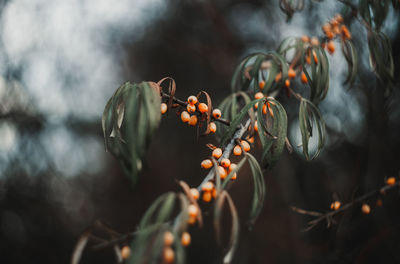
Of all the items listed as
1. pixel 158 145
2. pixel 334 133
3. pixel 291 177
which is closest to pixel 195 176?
pixel 158 145

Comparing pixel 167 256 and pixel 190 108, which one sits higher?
pixel 190 108

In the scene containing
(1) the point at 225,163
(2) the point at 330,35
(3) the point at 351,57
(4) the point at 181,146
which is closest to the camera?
(1) the point at 225,163

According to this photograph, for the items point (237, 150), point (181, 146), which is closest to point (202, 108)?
point (237, 150)

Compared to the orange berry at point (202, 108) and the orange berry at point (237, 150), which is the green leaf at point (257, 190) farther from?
the orange berry at point (202, 108)

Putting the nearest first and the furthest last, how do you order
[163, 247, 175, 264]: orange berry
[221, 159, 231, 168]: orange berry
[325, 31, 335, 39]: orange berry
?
1. [163, 247, 175, 264]: orange berry
2. [221, 159, 231, 168]: orange berry
3. [325, 31, 335, 39]: orange berry

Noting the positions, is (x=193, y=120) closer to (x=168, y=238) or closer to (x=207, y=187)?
(x=207, y=187)

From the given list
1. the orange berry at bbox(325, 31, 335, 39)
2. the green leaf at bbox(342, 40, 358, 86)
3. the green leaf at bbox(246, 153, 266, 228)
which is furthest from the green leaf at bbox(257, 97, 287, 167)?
the orange berry at bbox(325, 31, 335, 39)

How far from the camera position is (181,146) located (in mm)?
3570

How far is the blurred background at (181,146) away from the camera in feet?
5.76

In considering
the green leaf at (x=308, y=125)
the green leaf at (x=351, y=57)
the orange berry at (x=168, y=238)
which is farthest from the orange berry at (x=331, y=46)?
the orange berry at (x=168, y=238)

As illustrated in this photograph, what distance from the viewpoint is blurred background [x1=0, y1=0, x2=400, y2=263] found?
1.75m

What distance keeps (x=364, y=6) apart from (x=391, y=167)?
1.21 metres

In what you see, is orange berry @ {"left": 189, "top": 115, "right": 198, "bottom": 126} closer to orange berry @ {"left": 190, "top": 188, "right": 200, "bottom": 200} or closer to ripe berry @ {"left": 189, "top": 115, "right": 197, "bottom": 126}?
ripe berry @ {"left": 189, "top": 115, "right": 197, "bottom": 126}

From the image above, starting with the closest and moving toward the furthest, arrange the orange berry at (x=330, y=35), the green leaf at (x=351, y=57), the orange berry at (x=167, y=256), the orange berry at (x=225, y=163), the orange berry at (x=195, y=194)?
Result: 1. the orange berry at (x=167, y=256)
2. the orange berry at (x=195, y=194)
3. the orange berry at (x=225, y=163)
4. the green leaf at (x=351, y=57)
5. the orange berry at (x=330, y=35)
